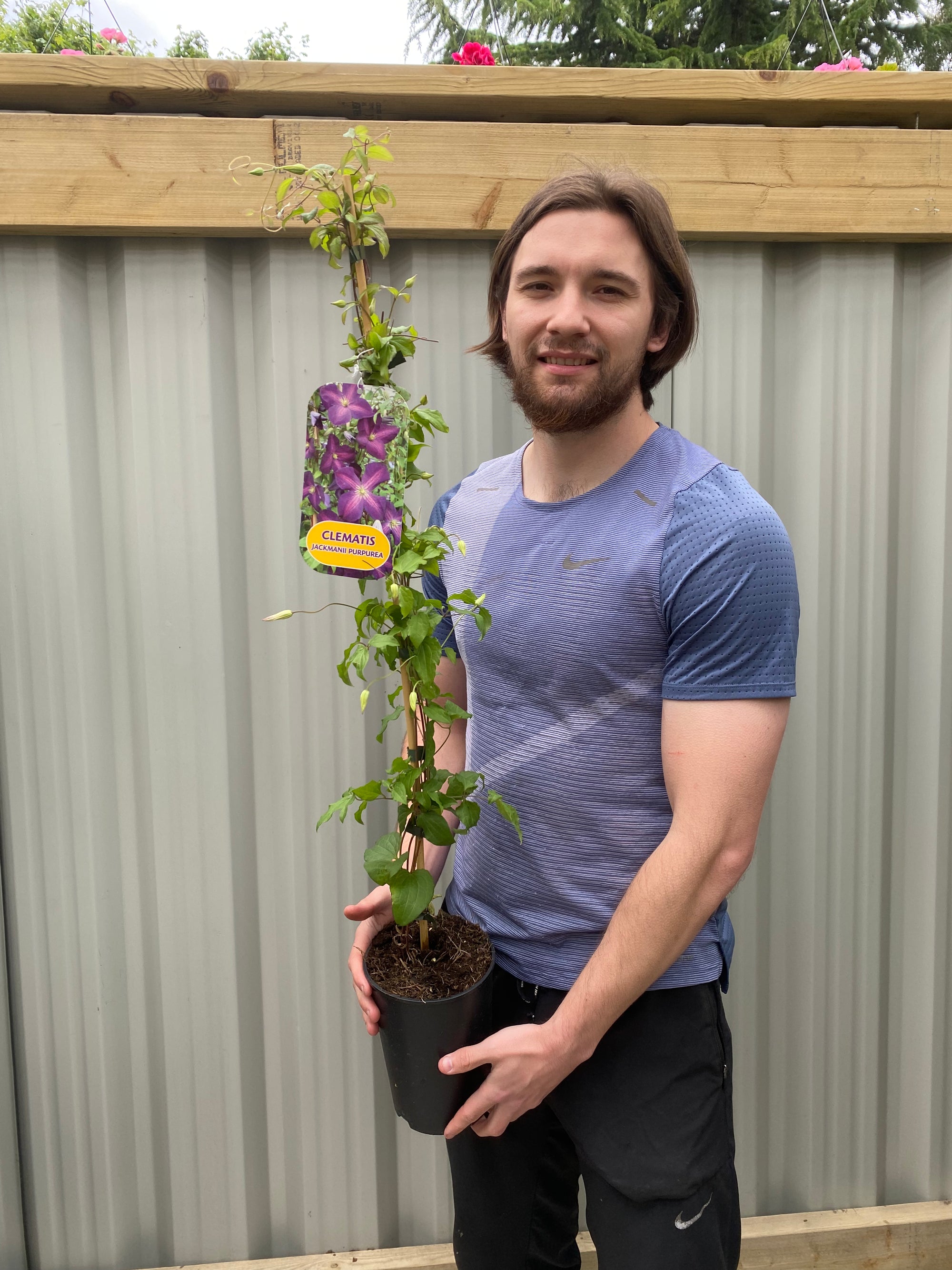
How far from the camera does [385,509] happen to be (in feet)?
3.01

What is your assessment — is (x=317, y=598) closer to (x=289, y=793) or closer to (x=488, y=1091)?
(x=289, y=793)

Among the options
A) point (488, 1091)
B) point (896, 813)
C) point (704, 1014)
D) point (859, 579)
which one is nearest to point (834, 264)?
point (859, 579)

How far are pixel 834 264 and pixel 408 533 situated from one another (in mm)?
1125

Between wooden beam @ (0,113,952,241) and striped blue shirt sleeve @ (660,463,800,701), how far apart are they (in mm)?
766

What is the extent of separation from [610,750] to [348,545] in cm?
43

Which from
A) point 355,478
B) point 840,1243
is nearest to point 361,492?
point 355,478

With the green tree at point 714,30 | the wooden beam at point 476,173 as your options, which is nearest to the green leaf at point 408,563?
the wooden beam at point 476,173

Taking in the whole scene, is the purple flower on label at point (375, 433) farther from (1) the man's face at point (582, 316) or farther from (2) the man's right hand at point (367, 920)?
(2) the man's right hand at point (367, 920)

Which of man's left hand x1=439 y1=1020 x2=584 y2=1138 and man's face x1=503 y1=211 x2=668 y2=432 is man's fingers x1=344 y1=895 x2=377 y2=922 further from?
man's face x1=503 y1=211 x2=668 y2=432

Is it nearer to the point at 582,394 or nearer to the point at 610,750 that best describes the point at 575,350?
the point at 582,394

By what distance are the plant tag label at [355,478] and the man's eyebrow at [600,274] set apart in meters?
0.31

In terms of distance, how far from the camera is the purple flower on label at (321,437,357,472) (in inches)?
→ 36.2

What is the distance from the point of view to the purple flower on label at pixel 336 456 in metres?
0.92

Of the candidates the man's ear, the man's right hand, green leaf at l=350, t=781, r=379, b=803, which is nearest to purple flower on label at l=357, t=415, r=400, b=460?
Answer: green leaf at l=350, t=781, r=379, b=803
